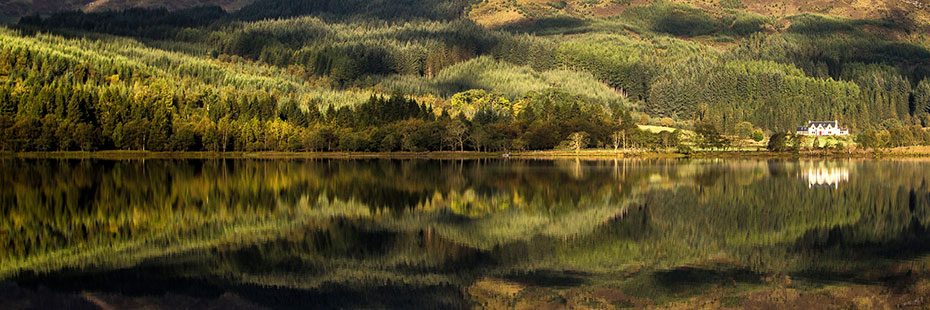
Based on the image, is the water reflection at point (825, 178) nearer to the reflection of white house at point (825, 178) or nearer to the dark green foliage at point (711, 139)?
the reflection of white house at point (825, 178)

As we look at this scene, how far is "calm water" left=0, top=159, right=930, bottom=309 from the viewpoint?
28375mm

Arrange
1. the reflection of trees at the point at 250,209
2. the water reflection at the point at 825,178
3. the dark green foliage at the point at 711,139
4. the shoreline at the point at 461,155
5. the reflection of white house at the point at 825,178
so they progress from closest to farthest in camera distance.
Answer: the reflection of trees at the point at 250,209 → the water reflection at the point at 825,178 → the reflection of white house at the point at 825,178 → the shoreline at the point at 461,155 → the dark green foliage at the point at 711,139

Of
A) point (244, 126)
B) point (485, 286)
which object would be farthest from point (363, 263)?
point (244, 126)

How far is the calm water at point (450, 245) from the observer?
93.1 ft

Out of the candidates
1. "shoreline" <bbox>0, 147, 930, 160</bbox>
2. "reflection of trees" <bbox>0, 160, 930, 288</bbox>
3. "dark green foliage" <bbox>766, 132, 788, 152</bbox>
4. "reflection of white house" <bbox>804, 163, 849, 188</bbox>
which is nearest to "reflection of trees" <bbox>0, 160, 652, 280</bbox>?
"reflection of trees" <bbox>0, 160, 930, 288</bbox>

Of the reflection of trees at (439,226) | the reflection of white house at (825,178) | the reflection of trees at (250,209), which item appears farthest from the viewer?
the reflection of white house at (825,178)

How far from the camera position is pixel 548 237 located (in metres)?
40.0

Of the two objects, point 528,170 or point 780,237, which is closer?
point 780,237

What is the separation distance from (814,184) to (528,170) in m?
28.4

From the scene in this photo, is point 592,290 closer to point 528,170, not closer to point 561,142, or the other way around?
point 528,170

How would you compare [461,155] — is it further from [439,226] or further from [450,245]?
[450,245]

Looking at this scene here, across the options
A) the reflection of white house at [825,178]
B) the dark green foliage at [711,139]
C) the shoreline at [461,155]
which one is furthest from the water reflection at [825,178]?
the dark green foliage at [711,139]

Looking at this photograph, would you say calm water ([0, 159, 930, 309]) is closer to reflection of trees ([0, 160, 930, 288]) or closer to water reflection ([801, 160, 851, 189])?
reflection of trees ([0, 160, 930, 288])

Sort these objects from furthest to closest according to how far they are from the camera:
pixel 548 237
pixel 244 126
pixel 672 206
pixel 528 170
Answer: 1. pixel 244 126
2. pixel 528 170
3. pixel 672 206
4. pixel 548 237
